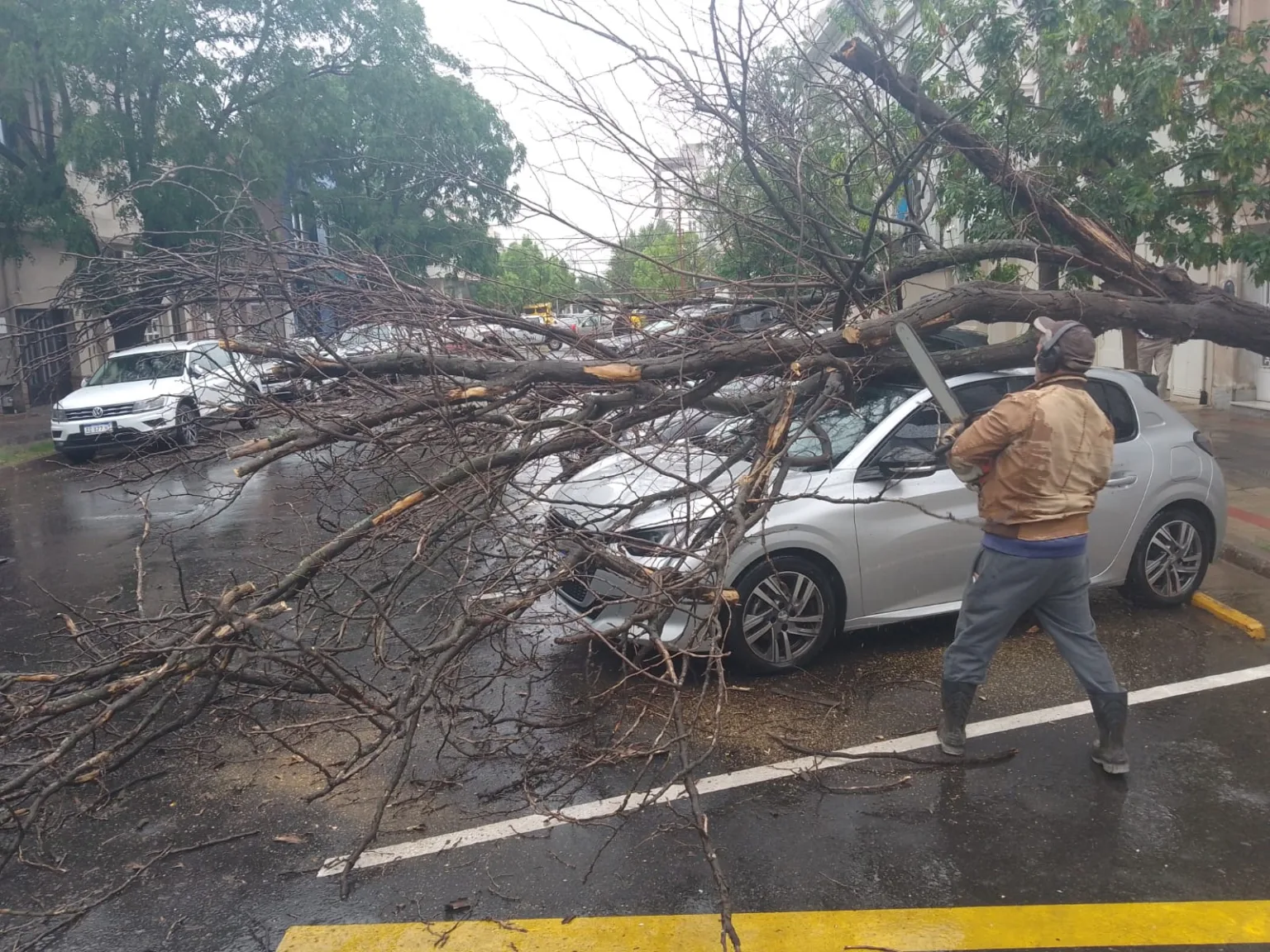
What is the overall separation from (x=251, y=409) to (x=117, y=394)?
10.4 m

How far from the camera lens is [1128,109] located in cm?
801

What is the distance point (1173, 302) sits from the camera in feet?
20.6

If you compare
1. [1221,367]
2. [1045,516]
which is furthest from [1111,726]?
[1221,367]

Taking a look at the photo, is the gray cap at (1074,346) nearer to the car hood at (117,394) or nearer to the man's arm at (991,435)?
the man's arm at (991,435)

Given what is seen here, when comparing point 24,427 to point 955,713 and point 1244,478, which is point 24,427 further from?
point 1244,478

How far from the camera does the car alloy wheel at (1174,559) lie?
6.02 metres

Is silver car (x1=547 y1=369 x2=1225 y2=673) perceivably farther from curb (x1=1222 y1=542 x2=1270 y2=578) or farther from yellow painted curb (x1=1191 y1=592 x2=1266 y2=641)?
curb (x1=1222 y1=542 x2=1270 y2=578)

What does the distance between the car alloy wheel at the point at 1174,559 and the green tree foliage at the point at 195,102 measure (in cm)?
1088

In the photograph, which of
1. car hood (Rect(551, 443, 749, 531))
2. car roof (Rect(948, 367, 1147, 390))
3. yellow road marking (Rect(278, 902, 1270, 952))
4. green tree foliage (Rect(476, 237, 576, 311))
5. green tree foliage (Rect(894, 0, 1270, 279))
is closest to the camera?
yellow road marking (Rect(278, 902, 1270, 952))

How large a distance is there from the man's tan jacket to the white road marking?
1092 mm

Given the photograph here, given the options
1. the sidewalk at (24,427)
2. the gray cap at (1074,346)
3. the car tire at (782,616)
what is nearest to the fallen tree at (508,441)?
the car tire at (782,616)

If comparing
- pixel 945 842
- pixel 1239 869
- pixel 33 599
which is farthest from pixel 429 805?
pixel 33 599

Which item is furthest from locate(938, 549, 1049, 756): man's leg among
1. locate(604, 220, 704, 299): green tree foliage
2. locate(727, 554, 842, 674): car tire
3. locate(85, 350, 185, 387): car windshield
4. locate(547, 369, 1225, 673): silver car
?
locate(85, 350, 185, 387): car windshield

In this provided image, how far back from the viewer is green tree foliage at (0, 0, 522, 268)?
15.8 m
